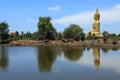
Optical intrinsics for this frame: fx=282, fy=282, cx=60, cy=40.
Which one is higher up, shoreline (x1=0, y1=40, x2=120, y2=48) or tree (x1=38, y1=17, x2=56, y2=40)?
tree (x1=38, y1=17, x2=56, y2=40)

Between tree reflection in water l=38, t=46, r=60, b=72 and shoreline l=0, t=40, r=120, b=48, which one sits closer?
tree reflection in water l=38, t=46, r=60, b=72

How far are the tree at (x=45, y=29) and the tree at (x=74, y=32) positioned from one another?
11.7ft

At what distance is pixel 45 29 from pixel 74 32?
289 inches

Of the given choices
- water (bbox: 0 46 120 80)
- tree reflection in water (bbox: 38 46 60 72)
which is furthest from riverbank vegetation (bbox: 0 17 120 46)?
water (bbox: 0 46 120 80)

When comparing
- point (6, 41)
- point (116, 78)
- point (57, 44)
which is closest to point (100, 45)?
point (57, 44)

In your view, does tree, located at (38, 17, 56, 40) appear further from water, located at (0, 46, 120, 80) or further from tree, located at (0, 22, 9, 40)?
water, located at (0, 46, 120, 80)

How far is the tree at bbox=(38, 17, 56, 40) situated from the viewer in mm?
69688

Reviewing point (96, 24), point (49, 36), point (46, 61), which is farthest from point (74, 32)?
point (46, 61)

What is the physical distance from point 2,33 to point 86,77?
197 ft

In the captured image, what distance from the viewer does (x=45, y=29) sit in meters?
70.0

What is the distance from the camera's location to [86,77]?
1636 cm

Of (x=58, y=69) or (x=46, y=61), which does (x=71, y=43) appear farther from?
(x=58, y=69)

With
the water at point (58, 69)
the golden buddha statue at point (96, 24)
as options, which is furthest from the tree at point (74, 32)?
the water at point (58, 69)

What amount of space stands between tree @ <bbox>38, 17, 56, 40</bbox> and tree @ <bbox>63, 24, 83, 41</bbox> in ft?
11.7
